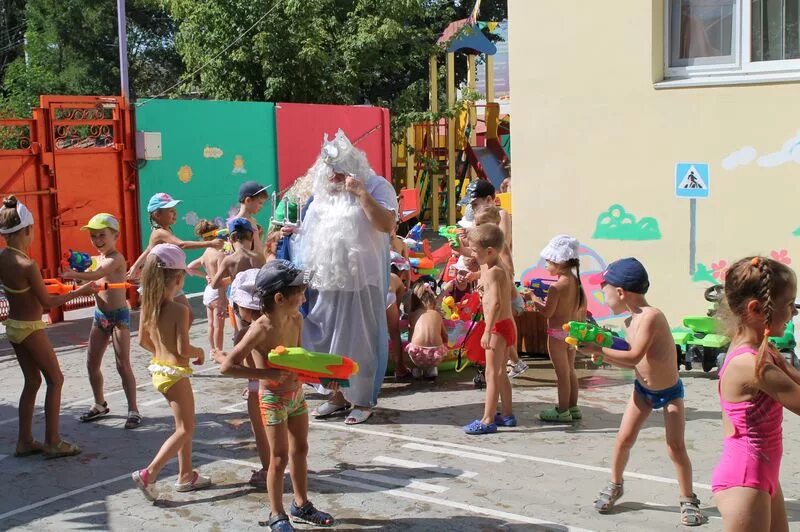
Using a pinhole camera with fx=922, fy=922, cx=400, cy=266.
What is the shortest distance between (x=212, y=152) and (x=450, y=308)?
23.2 feet

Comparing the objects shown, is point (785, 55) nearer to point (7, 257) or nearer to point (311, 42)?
point (7, 257)

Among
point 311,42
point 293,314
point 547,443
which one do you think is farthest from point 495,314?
point 311,42

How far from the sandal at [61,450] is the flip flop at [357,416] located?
1.91 metres

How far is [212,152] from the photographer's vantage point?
46.3ft

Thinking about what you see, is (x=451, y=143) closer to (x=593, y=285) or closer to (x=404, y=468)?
(x=593, y=285)

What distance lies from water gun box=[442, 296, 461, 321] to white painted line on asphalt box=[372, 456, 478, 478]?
2.37 metres

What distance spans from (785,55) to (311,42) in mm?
11434

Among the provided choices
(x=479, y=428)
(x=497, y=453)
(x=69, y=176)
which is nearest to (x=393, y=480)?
(x=497, y=453)

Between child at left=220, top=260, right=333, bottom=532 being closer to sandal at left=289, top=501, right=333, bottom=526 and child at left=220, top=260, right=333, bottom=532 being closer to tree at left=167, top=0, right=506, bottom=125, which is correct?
sandal at left=289, top=501, right=333, bottom=526

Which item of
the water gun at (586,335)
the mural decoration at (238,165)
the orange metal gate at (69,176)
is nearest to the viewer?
the water gun at (586,335)

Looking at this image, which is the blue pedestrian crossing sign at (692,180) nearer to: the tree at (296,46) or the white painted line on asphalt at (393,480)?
the white painted line on asphalt at (393,480)

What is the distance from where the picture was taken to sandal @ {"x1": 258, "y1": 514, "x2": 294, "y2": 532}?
4.65 meters

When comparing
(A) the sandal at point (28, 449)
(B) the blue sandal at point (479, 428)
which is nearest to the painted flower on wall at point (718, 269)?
(B) the blue sandal at point (479, 428)

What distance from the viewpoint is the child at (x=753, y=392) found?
340cm
